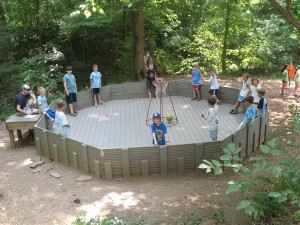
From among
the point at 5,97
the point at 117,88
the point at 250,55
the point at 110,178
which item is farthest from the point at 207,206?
the point at 250,55

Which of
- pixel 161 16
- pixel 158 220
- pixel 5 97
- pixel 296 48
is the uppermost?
pixel 161 16

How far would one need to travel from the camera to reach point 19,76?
14602 millimetres

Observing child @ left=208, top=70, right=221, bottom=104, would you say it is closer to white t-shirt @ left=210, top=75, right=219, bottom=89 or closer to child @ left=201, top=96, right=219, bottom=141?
white t-shirt @ left=210, top=75, right=219, bottom=89

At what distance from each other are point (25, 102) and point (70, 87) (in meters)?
1.98

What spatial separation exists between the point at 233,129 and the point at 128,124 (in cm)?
338

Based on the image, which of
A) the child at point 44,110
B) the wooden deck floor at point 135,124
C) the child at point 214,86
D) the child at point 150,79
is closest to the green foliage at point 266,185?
the wooden deck floor at point 135,124

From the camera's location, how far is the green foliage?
3.65 metres

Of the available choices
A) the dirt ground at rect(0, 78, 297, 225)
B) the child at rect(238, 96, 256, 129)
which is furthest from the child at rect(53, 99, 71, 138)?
the child at rect(238, 96, 256, 129)

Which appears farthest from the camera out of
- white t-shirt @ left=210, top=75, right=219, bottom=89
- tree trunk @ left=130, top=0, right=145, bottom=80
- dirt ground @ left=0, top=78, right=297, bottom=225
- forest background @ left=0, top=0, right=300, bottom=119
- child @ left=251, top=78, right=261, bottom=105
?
forest background @ left=0, top=0, right=300, bottom=119

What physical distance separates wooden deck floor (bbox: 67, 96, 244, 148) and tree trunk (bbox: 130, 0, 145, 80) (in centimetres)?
363

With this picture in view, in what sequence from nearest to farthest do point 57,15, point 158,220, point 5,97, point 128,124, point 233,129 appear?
point 158,220
point 233,129
point 128,124
point 5,97
point 57,15

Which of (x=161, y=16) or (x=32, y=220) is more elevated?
(x=161, y=16)

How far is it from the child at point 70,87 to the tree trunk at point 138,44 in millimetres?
5818

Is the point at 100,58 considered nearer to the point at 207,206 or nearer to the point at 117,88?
the point at 117,88
